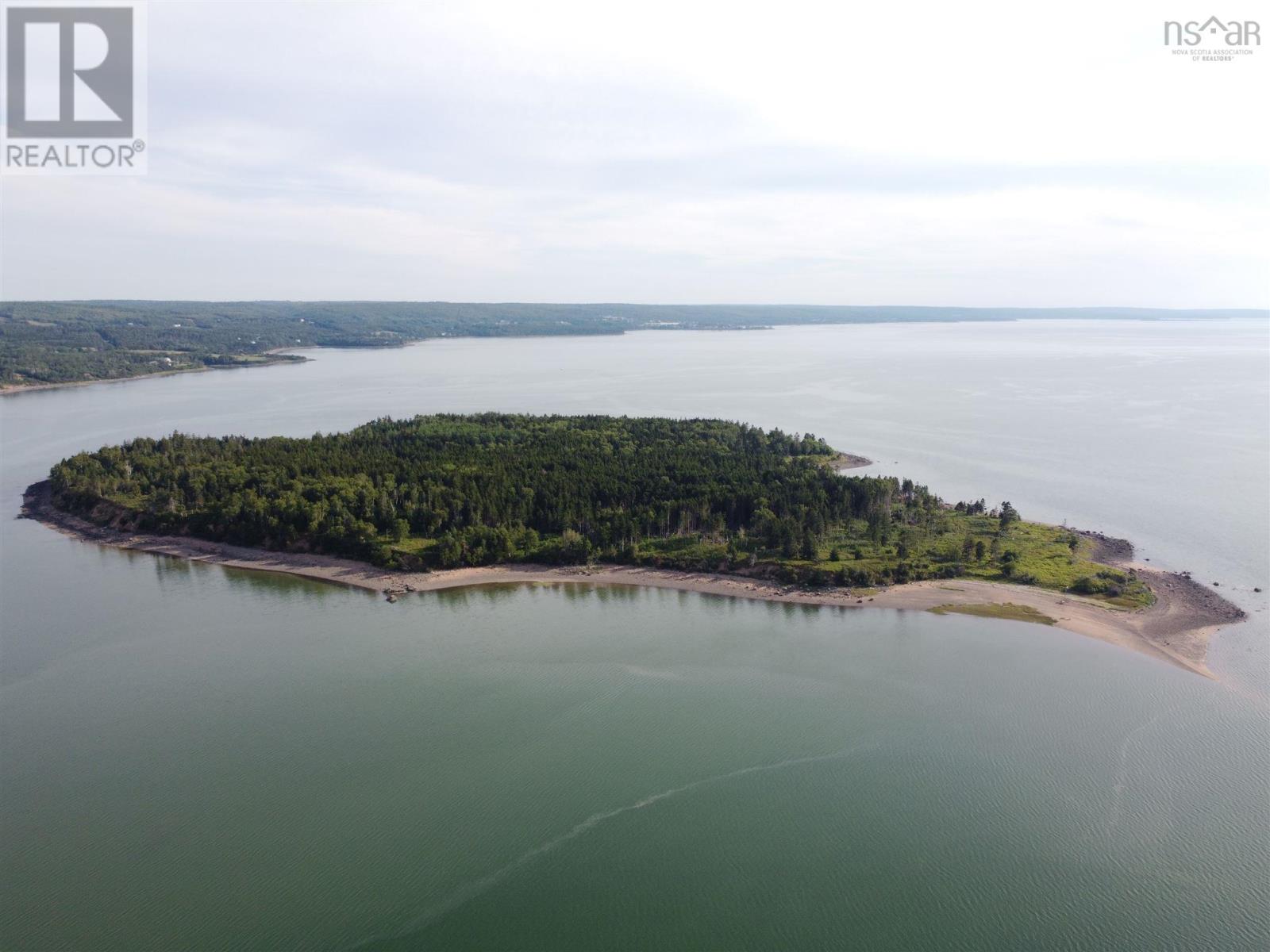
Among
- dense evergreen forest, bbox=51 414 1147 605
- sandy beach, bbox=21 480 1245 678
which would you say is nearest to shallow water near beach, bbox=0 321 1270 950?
sandy beach, bbox=21 480 1245 678

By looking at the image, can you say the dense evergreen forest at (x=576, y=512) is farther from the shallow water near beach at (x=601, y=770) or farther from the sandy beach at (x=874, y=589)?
the shallow water near beach at (x=601, y=770)

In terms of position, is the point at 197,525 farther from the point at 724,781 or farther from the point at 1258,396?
the point at 1258,396

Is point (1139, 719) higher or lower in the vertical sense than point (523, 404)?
lower

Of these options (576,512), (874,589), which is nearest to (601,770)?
(874,589)

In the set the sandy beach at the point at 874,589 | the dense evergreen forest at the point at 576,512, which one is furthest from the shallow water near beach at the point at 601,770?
the dense evergreen forest at the point at 576,512

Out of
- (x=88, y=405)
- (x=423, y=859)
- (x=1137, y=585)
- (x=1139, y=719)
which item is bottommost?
(x=423, y=859)

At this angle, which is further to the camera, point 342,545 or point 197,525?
point 197,525

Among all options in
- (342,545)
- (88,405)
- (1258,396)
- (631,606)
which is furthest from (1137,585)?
(88,405)

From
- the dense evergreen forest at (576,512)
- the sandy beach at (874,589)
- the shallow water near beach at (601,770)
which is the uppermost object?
the dense evergreen forest at (576,512)
